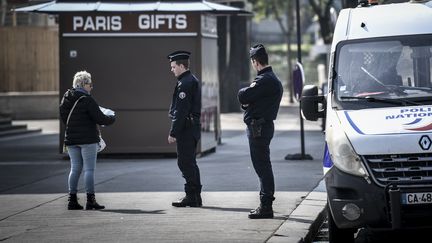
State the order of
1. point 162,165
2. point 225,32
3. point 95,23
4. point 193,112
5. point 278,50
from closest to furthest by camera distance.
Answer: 1. point 193,112
2. point 162,165
3. point 95,23
4. point 225,32
5. point 278,50

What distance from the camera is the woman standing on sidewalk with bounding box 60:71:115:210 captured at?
12.0 meters

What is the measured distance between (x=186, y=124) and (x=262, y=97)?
52.9 inches

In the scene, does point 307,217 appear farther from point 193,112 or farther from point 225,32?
point 225,32

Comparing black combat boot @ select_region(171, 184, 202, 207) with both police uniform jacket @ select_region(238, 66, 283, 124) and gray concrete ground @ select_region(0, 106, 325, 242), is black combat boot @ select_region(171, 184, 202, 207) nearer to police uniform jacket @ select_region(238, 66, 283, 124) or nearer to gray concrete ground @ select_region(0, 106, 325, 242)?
gray concrete ground @ select_region(0, 106, 325, 242)

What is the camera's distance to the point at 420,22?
10148 millimetres

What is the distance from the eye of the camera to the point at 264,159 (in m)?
11.1

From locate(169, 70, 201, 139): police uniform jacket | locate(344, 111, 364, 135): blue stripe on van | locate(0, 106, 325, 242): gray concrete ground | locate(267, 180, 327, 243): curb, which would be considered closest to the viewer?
locate(344, 111, 364, 135): blue stripe on van

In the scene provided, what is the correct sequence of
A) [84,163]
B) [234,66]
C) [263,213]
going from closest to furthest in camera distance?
[263,213] → [84,163] → [234,66]

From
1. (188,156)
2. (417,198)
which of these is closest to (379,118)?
(417,198)

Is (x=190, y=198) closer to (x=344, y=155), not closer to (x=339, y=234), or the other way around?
(x=339, y=234)

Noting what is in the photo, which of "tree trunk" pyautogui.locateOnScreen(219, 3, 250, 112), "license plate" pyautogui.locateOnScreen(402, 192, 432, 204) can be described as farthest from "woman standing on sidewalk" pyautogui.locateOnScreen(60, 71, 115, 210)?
"tree trunk" pyautogui.locateOnScreen(219, 3, 250, 112)

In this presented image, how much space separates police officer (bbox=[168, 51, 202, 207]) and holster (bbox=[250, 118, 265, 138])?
3.94ft

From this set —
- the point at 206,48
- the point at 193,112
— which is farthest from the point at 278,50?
the point at 193,112

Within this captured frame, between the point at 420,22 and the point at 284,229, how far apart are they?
2.49 meters
